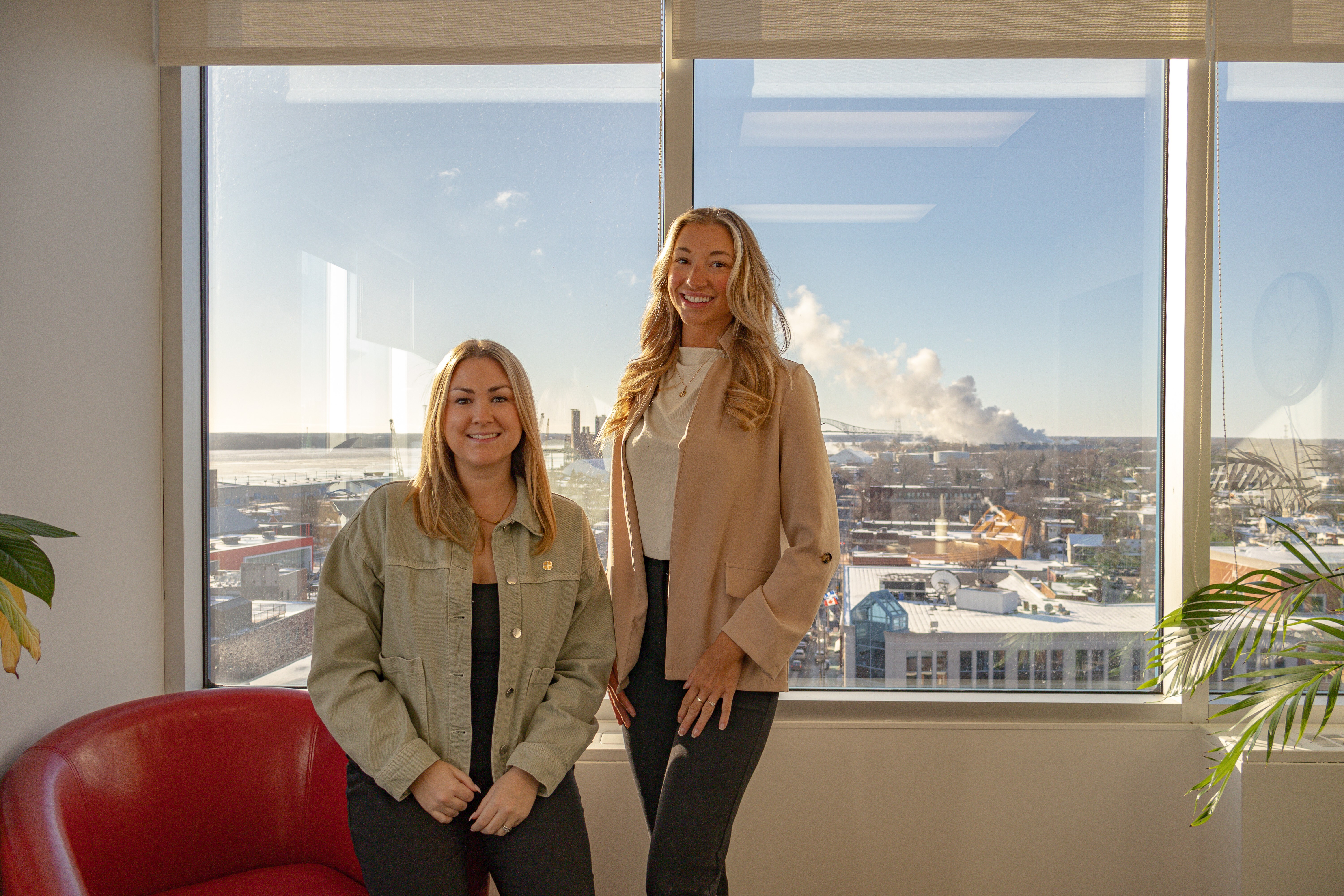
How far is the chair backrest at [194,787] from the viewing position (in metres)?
1.57

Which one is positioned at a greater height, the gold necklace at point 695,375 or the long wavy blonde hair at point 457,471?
the gold necklace at point 695,375

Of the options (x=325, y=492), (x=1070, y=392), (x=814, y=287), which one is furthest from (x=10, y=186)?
(x=1070, y=392)

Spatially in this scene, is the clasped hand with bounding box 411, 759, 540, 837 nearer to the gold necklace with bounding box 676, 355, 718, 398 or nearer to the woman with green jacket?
the woman with green jacket

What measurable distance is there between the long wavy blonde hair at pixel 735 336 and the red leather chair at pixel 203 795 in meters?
0.97

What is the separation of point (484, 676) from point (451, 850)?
30 cm

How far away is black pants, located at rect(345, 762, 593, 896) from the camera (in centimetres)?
134

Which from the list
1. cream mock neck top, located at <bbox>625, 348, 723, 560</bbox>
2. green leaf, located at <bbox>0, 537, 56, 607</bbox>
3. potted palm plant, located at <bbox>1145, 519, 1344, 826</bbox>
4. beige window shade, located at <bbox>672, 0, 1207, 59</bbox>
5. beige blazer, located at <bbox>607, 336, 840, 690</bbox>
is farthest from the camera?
beige window shade, located at <bbox>672, 0, 1207, 59</bbox>

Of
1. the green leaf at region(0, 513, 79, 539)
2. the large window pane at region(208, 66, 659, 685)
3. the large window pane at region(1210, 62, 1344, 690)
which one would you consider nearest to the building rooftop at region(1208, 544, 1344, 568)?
the large window pane at region(1210, 62, 1344, 690)

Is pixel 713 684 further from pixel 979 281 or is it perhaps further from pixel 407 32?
pixel 407 32

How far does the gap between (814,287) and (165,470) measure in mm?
1979

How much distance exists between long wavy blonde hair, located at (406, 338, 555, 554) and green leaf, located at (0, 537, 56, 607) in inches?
22.3

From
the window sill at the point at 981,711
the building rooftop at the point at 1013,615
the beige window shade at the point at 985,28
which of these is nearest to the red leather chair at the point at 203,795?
the window sill at the point at 981,711

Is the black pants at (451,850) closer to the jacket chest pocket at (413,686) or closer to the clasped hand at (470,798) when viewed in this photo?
the clasped hand at (470,798)

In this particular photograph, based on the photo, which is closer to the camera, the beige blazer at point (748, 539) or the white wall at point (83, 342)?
the beige blazer at point (748, 539)
